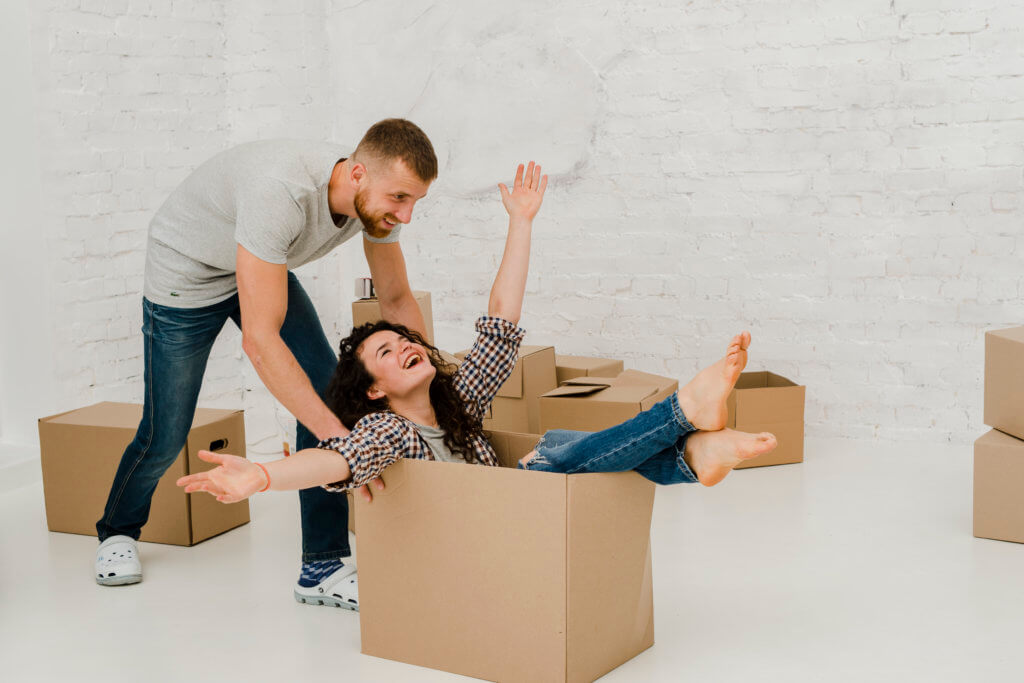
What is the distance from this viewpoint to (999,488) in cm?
253

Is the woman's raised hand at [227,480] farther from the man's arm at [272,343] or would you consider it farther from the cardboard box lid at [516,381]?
the cardboard box lid at [516,381]

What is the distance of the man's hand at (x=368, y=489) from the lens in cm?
189

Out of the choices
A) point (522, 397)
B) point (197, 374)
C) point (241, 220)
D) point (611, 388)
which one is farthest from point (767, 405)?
point (241, 220)

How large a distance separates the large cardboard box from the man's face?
160 cm

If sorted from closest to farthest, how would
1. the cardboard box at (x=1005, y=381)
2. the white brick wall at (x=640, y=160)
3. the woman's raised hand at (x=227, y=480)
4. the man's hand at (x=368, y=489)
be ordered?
the woman's raised hand at (x=227, y=480) < the man's hand at (x=368, y=489) < the cardboard box at (x=1005, y=381) < the white brick wall at (x=640, y=160)

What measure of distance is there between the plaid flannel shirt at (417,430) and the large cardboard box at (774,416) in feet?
4.18

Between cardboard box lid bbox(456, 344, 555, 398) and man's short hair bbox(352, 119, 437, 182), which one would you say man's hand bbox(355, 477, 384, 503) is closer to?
man's short hair bbox(352, 119, 437, 182)

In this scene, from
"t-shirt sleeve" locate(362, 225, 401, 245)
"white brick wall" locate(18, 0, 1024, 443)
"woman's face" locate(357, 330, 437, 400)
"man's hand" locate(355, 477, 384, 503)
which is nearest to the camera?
"man's hand" locate(355, 477, 384, 503)

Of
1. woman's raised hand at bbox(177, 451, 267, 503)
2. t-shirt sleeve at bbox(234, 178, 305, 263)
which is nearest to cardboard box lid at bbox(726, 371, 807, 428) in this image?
t-shirt sleeve at bbox(234, 178, 305, 263)

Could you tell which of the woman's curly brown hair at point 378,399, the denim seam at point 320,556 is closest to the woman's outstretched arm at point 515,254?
the woman's curly brown hair at point 378,399

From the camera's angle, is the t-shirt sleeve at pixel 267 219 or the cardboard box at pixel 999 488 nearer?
the t-shirt sleeve at pixel 267 219

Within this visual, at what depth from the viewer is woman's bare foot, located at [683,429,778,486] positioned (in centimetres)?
168

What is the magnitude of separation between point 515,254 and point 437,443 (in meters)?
0.43

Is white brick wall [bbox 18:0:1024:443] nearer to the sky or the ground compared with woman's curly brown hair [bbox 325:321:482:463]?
nearer to the sky
